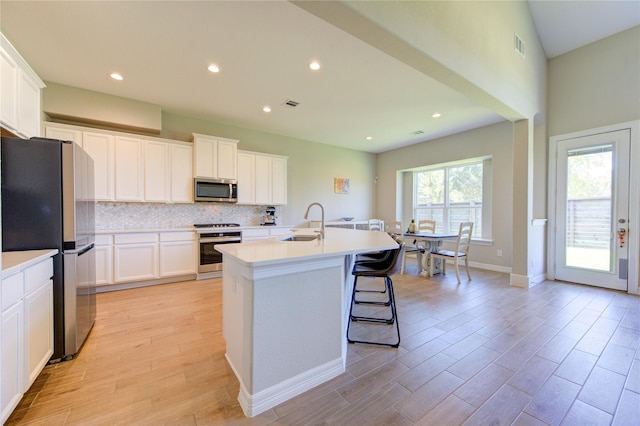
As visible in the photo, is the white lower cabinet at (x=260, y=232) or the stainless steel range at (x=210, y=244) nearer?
the stainless steel range at (x=210, y=244)

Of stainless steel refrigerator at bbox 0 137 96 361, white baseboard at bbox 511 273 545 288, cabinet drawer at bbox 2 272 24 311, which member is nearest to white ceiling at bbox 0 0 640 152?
stainless steel refrigerator at bbox 0 137 96 361

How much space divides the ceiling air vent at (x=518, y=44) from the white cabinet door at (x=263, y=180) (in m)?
4.15

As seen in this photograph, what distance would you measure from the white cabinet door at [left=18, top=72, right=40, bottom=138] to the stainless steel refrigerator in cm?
89

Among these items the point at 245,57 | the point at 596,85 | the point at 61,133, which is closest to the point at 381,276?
the point at 245,57

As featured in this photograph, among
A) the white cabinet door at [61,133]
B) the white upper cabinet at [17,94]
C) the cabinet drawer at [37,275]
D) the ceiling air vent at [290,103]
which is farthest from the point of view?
the ceiling air vent at [290,103]

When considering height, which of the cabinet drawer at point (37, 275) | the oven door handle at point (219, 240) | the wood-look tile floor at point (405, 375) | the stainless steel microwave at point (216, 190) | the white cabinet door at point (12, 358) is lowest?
the wood-look tile floor at point (405, 375)

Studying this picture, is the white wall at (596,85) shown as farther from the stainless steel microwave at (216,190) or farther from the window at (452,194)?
the stainless steel microwave at (216,190)

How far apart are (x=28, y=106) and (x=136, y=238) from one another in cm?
187

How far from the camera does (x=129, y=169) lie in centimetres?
377

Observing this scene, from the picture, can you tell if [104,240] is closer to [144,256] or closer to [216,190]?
[144,256]

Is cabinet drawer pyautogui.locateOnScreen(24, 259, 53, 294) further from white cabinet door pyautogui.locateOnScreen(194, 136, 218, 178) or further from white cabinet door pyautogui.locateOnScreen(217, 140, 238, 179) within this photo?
white cabinet door pyautogui.locateOnScreen(217, 140, 238, 179)

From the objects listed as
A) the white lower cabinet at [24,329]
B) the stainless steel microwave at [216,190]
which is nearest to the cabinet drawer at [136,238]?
the stainless steel microwave at [216,190]

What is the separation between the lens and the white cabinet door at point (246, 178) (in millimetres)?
4727

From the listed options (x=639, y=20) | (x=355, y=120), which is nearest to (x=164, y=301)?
(x=355, y=120)
